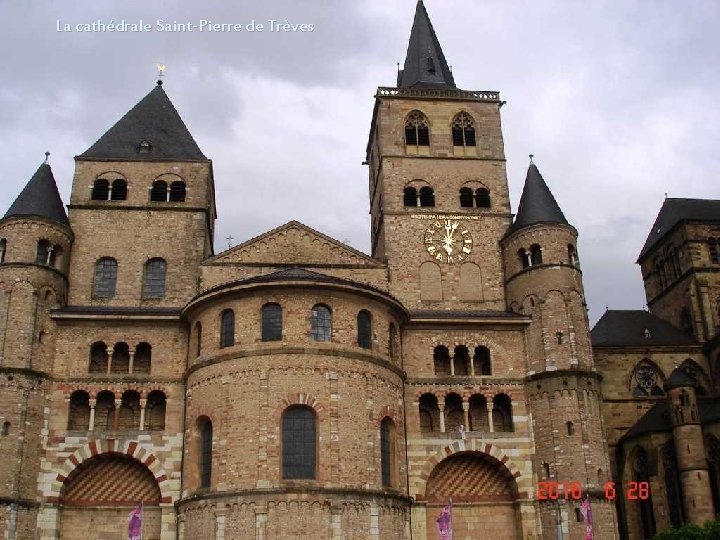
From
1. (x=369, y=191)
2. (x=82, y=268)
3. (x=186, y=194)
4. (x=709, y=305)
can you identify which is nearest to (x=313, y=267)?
(x=186, y=194)

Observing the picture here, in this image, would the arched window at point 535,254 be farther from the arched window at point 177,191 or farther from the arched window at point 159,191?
the arched window at point 159,191

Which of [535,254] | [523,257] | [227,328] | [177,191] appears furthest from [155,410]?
[535,254]

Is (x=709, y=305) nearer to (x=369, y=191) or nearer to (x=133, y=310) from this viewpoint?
(x=369, y=191)

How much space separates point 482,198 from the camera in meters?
43.0

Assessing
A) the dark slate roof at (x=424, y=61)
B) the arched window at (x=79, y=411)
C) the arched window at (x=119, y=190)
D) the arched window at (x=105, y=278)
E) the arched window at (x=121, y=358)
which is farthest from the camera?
the dark slate roof at (x=424, y=61)

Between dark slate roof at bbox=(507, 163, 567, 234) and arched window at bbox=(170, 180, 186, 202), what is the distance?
16.8m

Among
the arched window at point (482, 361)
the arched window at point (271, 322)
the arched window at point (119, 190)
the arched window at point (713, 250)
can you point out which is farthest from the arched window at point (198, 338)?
the arched window at point (713, 250)

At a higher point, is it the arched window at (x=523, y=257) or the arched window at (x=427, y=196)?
the arched window at (x=427, y=196)

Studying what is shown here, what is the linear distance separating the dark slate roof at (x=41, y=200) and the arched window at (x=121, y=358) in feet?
22.4

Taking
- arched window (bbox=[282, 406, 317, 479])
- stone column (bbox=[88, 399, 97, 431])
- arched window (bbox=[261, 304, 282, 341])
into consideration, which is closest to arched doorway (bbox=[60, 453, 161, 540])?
stone column (bbox=[88, 399, 97, 431])

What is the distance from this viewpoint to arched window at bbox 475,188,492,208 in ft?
140

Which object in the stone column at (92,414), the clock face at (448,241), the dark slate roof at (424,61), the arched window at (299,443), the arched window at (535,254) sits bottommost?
the arched window at (299,443)

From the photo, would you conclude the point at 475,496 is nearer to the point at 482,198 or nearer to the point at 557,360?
the point at 557,360

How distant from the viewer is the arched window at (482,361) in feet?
122
